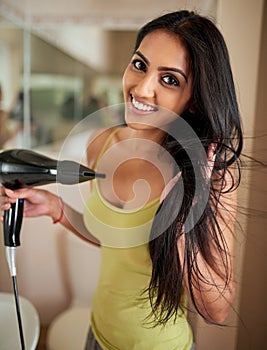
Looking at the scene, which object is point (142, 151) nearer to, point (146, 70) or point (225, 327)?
point (146, 70)

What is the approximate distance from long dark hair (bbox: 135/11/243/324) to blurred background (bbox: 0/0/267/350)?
0.03m

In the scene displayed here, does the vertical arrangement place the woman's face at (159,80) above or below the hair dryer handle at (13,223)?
above

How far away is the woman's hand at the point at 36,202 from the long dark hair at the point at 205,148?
23 cm

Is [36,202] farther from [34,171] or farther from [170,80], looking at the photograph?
[170,80]

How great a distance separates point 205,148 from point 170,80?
9cm

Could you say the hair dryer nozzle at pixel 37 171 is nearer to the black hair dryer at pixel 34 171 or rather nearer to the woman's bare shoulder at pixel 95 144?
the black hair dryer at pixel 34 171

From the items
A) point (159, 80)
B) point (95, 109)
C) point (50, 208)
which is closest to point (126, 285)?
point (50, 208)

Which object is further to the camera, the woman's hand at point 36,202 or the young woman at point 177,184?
A: the woman's hand at point 36,202

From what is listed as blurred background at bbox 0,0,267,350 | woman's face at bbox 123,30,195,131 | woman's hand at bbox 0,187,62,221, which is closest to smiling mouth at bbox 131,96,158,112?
woman's face at bbox 123,30,195,131

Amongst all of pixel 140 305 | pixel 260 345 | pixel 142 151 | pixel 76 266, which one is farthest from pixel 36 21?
pixel 260 345

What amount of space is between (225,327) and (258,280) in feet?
0.25

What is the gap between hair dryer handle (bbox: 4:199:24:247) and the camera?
1.81 ft

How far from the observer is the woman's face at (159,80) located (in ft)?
1.35

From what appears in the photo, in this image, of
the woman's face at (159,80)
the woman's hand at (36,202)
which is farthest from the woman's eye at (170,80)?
the woman's hand at (36,202)
